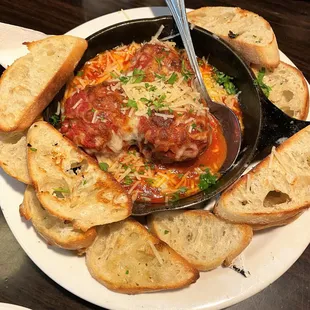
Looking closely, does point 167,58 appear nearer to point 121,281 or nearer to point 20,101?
point 20,101

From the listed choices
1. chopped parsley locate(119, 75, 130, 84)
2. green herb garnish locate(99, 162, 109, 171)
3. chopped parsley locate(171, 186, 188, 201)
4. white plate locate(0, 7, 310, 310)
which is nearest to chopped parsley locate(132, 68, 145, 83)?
chopped parsley locate(119, 75, 130, 84)

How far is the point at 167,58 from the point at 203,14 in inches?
28.6

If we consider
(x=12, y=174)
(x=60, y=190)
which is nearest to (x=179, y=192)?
(x=60, y=190)

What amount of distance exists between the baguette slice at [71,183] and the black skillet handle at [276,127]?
3.19 ft

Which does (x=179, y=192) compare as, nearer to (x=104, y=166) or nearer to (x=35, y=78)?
(x=104, y=166)

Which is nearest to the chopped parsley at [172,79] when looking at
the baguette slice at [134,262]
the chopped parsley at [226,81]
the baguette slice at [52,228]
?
the chopped parsley at [226,81]

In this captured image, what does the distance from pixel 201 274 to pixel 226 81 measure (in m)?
1.32

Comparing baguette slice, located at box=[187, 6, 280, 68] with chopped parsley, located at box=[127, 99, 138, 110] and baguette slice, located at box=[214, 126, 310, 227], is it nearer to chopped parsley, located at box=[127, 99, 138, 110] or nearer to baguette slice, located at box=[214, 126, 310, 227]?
baguette slice, located at box=[214, 126, 310, 227]

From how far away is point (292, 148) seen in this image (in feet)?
8.23

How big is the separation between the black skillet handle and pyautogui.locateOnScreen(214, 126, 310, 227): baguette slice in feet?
0.15

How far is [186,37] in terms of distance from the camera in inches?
107

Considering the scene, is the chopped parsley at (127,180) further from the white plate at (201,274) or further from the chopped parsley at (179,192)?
the white plate at (201,274)

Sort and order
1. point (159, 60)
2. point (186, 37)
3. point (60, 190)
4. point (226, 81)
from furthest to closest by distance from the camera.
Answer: point (226, 81)
point (186, 37)
point (159, 60)
point (60, 190)

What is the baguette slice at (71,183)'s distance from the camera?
7.15ft
